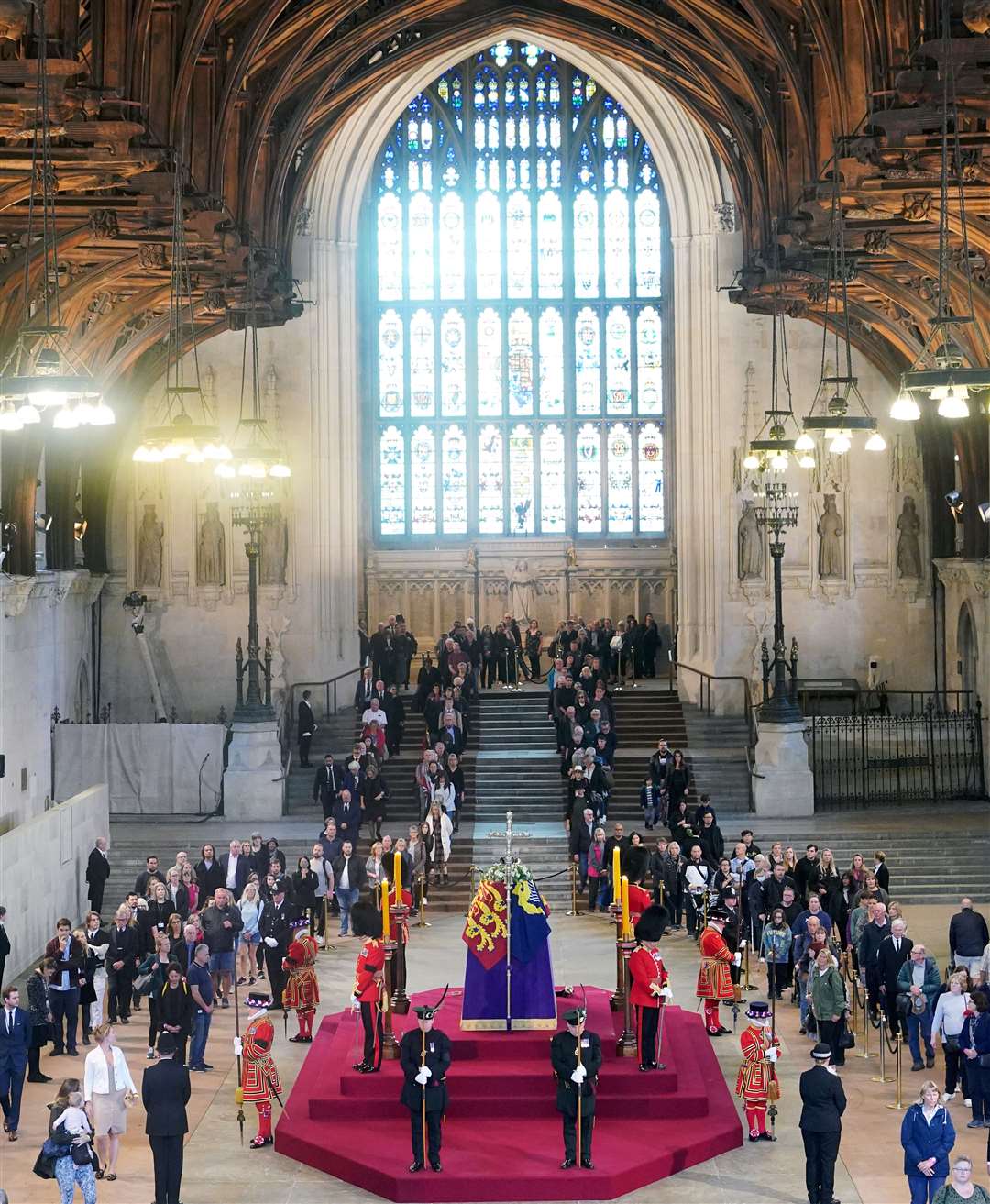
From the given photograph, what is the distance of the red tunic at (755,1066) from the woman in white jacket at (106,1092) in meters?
5.06

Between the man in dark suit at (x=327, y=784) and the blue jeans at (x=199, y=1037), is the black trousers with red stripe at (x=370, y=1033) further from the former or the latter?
the man in dark suit at (x=327, y=784)

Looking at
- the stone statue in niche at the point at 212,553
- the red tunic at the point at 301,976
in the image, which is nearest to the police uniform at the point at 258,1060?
the red tunic at the point at 301,976

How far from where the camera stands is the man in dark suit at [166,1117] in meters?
13.6

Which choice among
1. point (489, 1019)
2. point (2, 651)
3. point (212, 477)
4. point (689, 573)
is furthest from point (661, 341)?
point (489, 1019)

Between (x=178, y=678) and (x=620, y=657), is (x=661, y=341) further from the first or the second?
(x=178, y=678)

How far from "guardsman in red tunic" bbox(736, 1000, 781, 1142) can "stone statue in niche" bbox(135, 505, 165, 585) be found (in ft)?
75.7

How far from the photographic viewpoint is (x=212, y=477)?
36.4 metres

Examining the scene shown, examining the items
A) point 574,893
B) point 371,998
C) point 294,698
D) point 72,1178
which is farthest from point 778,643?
point 72,1178

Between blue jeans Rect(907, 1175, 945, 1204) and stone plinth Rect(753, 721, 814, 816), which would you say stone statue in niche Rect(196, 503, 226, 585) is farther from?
blue jeans Rect(907, 1175, 945, 1204)

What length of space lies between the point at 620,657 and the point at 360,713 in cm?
592

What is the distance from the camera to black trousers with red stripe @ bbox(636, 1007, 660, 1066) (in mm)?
16547

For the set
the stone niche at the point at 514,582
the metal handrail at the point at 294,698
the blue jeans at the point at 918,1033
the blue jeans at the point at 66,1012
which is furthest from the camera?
the stone niche at the point at 514,582

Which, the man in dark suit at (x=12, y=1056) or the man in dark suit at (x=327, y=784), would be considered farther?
the man in dark suit at (x=327, y=784)

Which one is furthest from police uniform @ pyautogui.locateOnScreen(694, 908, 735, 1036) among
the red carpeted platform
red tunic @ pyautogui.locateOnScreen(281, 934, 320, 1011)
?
red tunic @ pyautogui.locateOnScreen(281, 934, 320, 1011)
